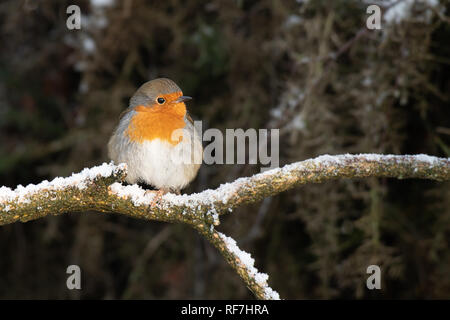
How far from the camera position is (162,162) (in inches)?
104

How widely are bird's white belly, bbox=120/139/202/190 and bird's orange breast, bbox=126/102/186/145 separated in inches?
1.4

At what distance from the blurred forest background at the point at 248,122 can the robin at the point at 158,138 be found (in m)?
0.70

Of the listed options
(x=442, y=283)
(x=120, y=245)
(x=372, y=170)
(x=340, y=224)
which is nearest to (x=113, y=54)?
(x=120, y=245)

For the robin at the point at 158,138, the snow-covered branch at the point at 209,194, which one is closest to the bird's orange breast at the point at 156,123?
the robin at the point at 158,138

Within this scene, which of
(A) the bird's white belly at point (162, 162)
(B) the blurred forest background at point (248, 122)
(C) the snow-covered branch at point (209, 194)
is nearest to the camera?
(C) the snow-covered branch at point (209, 194)

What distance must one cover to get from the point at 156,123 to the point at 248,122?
1.34 metres

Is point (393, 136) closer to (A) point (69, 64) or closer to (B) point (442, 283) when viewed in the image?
(B) point (442, 283)

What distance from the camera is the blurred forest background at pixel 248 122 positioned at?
312cm

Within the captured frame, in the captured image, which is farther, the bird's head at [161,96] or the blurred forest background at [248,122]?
the blurred forest background at [248,122]

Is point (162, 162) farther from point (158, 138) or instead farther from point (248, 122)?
point (248, 122)

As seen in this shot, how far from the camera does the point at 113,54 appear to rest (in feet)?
13.0

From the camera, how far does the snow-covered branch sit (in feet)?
5.73

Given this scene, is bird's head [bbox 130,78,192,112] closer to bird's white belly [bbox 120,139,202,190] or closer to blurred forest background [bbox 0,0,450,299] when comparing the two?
bird's white belly [bbox 120,139,202,190]

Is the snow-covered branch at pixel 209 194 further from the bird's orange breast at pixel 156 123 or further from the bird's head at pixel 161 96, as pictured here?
the bird's head at pixel 161 96
